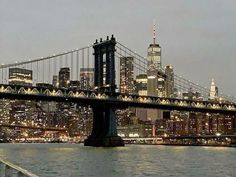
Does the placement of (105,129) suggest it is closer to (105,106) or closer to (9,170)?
(105,106)

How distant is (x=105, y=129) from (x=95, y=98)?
6586 mm

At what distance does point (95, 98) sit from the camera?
111 meters

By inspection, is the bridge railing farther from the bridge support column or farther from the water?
the bridge support column

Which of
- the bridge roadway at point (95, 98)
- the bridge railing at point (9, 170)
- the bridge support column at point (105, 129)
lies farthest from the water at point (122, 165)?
the bridge support column at point (105, 129)

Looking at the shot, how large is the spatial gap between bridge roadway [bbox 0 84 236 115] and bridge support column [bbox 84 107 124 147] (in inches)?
70.7

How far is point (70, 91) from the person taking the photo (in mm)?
113125

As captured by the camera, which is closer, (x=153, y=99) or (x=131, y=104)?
(x=131, y=104)

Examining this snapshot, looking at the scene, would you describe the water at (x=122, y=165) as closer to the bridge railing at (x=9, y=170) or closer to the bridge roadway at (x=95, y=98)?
the bridge railing at (x=9, y=170)

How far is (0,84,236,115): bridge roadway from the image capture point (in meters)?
106

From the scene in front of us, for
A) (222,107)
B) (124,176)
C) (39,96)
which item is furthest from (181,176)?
(222,107)

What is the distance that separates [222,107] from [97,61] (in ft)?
113

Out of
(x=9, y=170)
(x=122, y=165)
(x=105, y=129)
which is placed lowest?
(x=122, y=165)

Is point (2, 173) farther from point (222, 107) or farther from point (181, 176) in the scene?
point (222, 107)

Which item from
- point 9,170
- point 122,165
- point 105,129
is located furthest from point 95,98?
point 9,170
